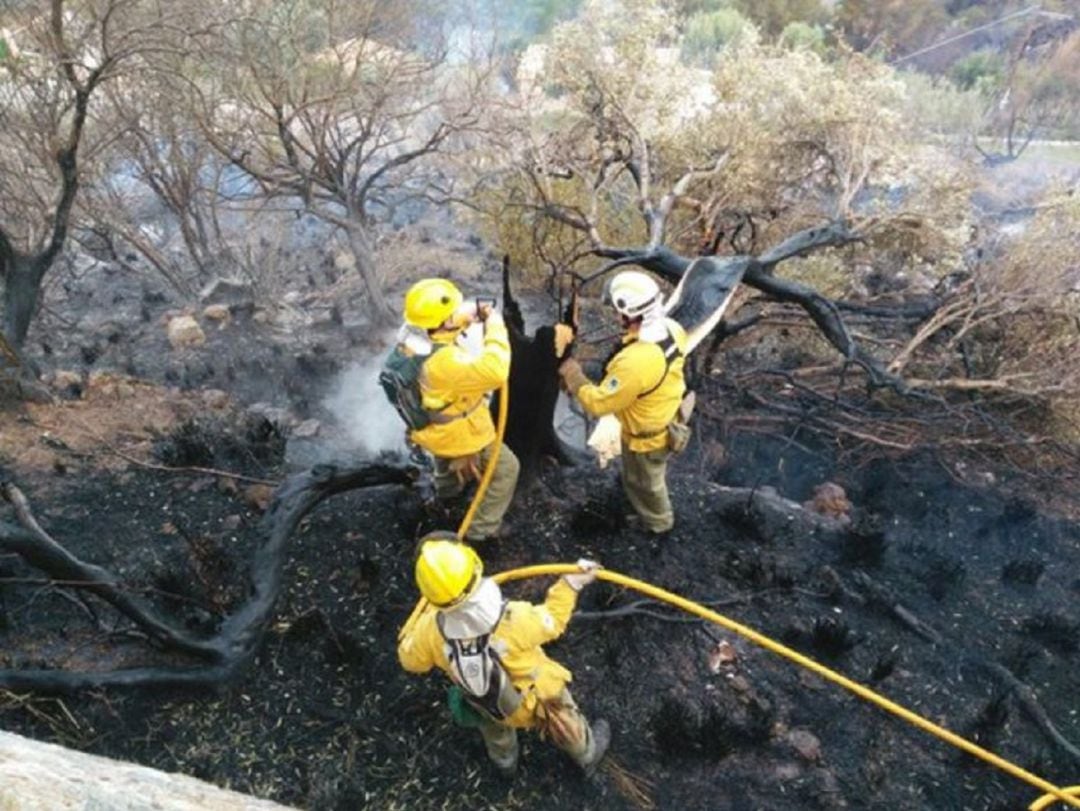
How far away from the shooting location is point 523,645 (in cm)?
321

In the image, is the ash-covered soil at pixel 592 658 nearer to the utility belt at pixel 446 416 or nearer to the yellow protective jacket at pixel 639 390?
the yellow protective jacket at pixel 639 390

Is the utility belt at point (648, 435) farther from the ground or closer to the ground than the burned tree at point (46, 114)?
closer to the ground

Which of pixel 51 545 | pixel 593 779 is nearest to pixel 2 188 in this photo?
pixel 51 545

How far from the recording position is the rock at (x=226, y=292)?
41.8ft

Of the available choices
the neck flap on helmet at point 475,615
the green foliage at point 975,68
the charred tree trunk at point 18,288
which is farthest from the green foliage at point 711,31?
the neck flap on helmet at point 475,615

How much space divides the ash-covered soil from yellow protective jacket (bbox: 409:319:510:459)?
2.96ft

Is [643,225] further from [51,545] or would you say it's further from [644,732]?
[51,545]

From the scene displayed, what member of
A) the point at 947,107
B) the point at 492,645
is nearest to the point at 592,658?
the point at 492,645

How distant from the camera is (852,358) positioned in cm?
595

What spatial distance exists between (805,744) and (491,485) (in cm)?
233

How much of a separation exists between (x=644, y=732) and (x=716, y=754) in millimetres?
415

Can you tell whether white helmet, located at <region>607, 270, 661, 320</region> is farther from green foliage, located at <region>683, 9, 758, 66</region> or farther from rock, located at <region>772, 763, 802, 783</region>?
Answer: green foliage, located at <region>683, 9, 758, 66</region>

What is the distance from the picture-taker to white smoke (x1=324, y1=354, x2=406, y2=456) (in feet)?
29.9

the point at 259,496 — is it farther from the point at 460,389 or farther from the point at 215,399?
the point at 215,399
